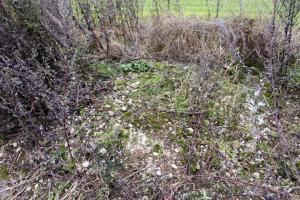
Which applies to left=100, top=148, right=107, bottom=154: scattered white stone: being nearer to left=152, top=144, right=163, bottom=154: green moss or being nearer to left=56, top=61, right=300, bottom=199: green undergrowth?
left=56, top=61, right=300, bottom=199: green undergrowth

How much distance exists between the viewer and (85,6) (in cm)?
437

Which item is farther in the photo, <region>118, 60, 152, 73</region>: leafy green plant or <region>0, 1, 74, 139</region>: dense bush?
<region>118, 60, 152, 73</region>: leafy green plant

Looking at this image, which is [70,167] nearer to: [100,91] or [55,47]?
[100,91]

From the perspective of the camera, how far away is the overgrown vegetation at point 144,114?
2713 millimetres

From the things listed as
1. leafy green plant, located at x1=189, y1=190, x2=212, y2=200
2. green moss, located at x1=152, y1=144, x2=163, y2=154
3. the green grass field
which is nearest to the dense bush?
green moss, located at x1=152, y1=144, x2=163, y2=154

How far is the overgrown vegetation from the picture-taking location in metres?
2.71

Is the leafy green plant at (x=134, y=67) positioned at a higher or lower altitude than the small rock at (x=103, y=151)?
higher

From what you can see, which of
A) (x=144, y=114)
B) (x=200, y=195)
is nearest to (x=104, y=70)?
(x=144, y=114)

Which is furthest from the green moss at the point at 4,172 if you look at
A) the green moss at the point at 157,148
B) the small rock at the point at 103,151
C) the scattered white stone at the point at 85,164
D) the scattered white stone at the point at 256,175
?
the scattered white stone at the point at 256,175

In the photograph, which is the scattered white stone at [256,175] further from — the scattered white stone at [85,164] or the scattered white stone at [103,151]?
the scattered white stone at [85,164]

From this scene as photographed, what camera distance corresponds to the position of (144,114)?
10.5 ft

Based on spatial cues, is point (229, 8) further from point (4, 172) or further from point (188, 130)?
point (4, 172)

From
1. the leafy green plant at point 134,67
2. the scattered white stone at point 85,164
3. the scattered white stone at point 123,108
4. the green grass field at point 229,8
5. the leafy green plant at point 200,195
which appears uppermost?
the green grass field at point 229,8

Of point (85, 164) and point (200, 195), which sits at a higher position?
point (85, 164)
